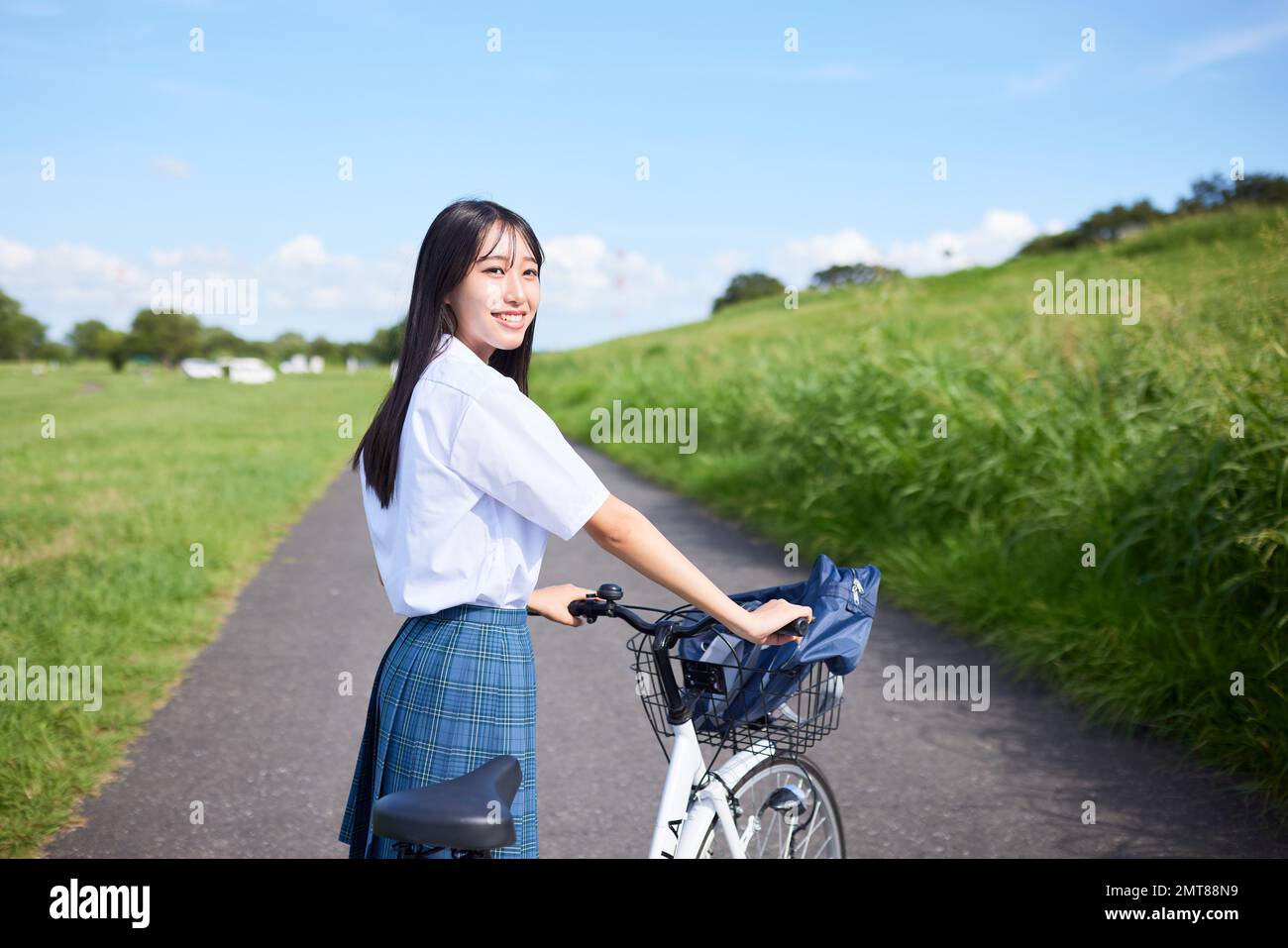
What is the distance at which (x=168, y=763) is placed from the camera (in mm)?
4477

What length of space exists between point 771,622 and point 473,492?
2.09 ft

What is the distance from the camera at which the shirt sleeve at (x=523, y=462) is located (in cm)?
187

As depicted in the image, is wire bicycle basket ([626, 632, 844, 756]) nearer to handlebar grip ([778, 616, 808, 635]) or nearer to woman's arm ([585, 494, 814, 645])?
handlebar grip ([778, 616, 808, 635])

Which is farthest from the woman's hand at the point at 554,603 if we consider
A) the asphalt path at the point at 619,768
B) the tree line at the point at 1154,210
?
the tree line at the point at 1154,210

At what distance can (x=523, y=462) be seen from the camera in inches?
73.6

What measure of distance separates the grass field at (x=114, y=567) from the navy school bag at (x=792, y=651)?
276 cm

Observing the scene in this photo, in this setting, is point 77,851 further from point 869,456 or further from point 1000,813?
point 869,456

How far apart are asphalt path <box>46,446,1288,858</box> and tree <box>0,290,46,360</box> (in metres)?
69.5

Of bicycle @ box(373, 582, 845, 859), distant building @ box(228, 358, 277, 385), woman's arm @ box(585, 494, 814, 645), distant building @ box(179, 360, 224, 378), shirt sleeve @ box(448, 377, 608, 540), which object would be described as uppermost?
distant building @ box(179, 360, 224, 378)

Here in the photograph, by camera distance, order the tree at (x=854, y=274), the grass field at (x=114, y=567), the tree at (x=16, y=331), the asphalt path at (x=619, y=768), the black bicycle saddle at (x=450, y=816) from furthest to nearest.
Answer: the tree at (x=16, y=331) < the tree at (x=854, y=274) < the grass field at (x=114, y=567) < the asphalt path at (x=619, y=768) < the black bicycle saddle at (x=450, y=816)

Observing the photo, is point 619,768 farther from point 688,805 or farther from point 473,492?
point 473,492

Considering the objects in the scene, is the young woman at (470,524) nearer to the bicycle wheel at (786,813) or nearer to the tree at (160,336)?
the bicycle wheel at (786,813)

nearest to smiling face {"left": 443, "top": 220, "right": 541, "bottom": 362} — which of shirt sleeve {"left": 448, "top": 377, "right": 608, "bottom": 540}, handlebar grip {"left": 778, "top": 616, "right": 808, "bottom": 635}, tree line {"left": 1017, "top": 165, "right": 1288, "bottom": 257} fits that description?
shirt sleeve {"left": 448, "top": 377, "right": 608, "bottom": 540}

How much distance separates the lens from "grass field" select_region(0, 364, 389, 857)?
4449 millimetres
